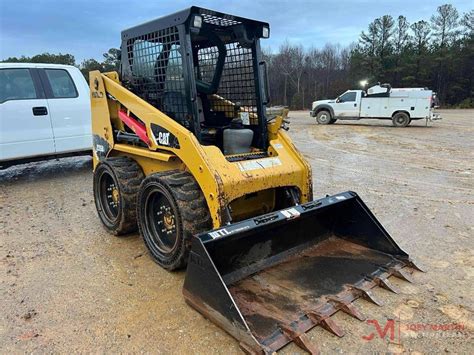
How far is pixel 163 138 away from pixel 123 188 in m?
0.88

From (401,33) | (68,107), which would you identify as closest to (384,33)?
(401,33)

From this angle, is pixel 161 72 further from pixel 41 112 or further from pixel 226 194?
pixel 41 112

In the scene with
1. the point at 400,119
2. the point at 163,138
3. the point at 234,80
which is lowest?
the point at 400,119

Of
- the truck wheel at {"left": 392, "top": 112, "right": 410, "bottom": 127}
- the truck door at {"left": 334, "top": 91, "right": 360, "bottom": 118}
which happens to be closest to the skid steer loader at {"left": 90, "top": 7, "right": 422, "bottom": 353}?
the truck wheel at {"left": 392, "top": 112, "right": 410, "bottom": 127}

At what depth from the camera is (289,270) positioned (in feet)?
11.3

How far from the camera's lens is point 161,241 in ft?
12.8

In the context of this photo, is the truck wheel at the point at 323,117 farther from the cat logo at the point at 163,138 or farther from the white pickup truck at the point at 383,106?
the cat logo at the point at 163,138

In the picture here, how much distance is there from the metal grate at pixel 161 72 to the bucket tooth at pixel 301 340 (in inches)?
84.8

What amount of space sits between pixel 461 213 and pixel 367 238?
2408mm

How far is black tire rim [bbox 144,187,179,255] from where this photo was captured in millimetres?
3713

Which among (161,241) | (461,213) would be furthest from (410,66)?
(161,241)

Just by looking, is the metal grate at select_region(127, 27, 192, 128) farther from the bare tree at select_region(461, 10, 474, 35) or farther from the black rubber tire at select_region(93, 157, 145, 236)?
the bare tree at select_region(461, 10, 474, 35)

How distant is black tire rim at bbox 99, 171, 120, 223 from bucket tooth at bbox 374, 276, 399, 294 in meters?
3.05

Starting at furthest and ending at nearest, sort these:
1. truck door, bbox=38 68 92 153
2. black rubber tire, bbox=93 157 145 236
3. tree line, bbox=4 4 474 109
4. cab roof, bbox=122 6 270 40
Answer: tree line, bbox=4 4 474 109 < truck door, bbox=38 68 92 153 < black rubber tire, bbox=93 157 145 236 < cab roof, bbox=122 6 270 40
